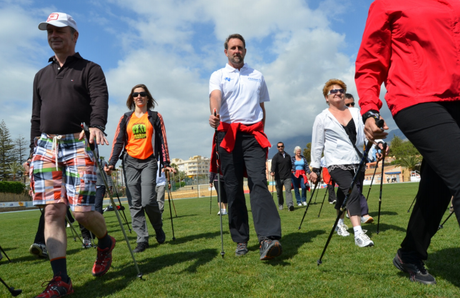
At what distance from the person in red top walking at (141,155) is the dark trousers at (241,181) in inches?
54.1

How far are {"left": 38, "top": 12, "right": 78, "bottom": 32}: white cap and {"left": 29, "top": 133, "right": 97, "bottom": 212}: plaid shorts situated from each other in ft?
3.21

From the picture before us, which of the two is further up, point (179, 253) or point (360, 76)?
point (360, 76)

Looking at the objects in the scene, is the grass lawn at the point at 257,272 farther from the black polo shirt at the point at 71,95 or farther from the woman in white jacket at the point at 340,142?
the black polo shirt at the point at 71,95

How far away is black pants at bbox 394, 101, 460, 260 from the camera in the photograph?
214 cm

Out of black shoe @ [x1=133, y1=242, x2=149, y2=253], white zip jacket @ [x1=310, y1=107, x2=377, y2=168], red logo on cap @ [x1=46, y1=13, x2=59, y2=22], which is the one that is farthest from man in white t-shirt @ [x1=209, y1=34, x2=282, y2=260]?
red logo on cap @ [x1=46, y1=13, x2=59, y2=22]

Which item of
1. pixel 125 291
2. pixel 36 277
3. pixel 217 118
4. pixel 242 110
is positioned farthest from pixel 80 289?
pixel 242 110

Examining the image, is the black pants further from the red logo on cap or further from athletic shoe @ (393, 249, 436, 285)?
the red logo on cap

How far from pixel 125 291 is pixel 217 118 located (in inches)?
77.0

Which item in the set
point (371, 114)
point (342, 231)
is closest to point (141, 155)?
point (342, 231)

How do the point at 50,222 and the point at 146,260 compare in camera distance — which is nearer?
the point at 50,222

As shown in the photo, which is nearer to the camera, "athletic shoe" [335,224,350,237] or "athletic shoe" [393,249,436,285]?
"athletic shoe" [393,249,436,285]

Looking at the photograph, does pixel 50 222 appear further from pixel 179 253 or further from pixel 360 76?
pixel 360 76

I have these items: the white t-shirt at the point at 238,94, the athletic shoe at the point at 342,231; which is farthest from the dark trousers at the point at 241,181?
the athletic shoe at the point at 342,231

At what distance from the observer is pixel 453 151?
213cm
